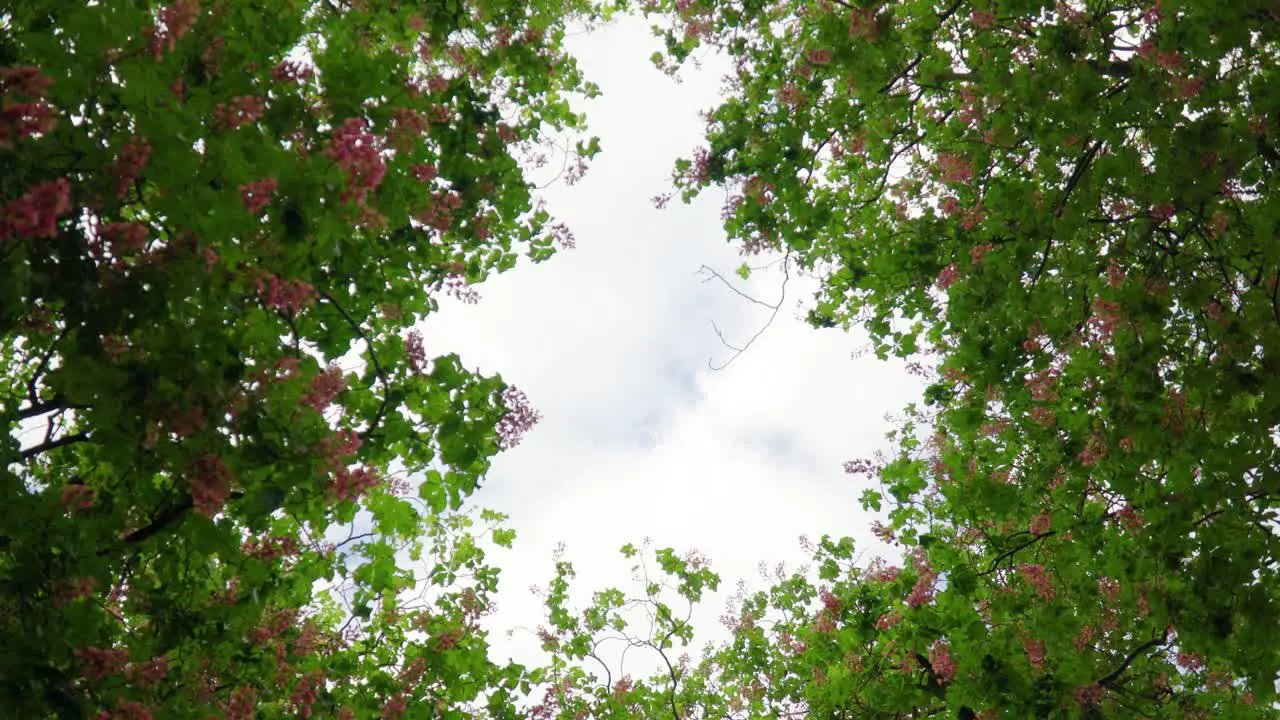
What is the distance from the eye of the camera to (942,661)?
6516 millimetres

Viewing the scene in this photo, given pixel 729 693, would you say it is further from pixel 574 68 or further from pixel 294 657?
pixel 574 68

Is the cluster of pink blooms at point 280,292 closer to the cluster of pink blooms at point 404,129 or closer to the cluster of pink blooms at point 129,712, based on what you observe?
the cluster of pink blooms at point 404,129

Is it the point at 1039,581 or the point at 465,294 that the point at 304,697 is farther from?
the point at 1039,581

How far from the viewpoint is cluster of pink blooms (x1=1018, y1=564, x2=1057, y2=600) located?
7.06 meters

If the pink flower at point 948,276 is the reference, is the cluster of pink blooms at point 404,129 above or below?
below

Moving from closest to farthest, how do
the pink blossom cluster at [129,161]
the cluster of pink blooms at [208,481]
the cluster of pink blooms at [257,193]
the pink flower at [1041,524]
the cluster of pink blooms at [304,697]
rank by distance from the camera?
the pink blossom cluster at [129,161] → the cluster of pink blooms at [257,193] → the cluster of pink blooms at [208,481] → the cluster of pink blooms at [304,697] → the pink flower at [1041,524]

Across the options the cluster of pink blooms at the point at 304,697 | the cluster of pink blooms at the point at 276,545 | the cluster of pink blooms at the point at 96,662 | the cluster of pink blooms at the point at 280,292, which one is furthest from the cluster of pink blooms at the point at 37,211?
the cluster of pink blooms at the point at 304,697

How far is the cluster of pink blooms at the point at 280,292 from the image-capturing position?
10.2ft

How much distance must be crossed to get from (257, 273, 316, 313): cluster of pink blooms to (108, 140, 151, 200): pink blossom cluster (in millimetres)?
573

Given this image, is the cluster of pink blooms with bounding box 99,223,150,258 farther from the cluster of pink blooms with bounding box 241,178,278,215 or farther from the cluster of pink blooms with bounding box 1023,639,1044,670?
the cluster of pink blooms with bounding box 1023,639,1044,670

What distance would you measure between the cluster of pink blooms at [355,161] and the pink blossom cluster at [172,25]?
682 millimetres

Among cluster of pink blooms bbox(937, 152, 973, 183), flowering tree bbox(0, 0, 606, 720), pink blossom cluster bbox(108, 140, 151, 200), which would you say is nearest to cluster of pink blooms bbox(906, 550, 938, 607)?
cluster of pink blooms bbox(937, 152, 973, 183)

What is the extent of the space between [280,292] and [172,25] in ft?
3.60

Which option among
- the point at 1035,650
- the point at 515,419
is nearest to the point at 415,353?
the point at 515,419
